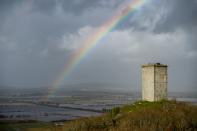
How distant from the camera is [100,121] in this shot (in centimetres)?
2045

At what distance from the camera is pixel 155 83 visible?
23828 millimetres

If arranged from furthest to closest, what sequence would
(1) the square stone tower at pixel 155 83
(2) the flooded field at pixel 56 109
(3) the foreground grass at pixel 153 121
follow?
(2) the flooded field at pixel 56 109 → (1) the square stone tower at pixel 155 83 → (3) the foreground grass at pixel 153 121

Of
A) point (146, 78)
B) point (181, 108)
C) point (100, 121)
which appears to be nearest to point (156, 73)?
point (146, 78)

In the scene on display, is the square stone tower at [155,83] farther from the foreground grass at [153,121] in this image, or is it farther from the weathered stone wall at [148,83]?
the foreground grass at [153,121]

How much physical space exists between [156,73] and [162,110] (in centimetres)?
450

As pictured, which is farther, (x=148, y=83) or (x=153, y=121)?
(x=148, y=83)

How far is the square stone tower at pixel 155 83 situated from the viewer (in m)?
23.8

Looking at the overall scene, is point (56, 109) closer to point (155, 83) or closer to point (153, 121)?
point (155, 83)

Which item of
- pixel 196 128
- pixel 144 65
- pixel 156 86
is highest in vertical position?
pixel 144 65

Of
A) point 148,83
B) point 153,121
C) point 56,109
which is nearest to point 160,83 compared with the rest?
point 148,83

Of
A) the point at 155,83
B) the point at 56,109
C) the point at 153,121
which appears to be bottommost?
the point at 56,109

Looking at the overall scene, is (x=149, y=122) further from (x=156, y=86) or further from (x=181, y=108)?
(x=156, y=86)

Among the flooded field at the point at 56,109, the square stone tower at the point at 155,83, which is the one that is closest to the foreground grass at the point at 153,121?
the square stone tower at the point at 155,83

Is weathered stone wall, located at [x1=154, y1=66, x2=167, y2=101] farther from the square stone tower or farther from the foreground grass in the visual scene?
the foreground grass
